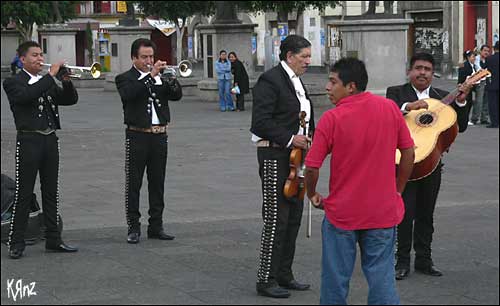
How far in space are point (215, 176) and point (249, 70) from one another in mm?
17266

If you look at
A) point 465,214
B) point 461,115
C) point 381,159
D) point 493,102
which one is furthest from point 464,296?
point 493,102

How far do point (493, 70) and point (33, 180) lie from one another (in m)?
13.6

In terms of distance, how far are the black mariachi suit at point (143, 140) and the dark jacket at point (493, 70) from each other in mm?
12308

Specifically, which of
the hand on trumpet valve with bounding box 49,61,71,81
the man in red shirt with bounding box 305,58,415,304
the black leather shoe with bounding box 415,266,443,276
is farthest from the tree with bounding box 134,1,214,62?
the man in red shirt with bounding box 305,58,415,304

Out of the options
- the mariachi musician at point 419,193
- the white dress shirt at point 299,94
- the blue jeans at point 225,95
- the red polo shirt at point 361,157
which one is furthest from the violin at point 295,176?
the blue jeans at point 225,95

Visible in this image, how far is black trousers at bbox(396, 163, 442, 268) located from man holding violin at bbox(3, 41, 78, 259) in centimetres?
290

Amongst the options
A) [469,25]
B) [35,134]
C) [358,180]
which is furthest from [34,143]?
[469,25]

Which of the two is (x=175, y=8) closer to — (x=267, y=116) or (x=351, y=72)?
(x=267, y=116)

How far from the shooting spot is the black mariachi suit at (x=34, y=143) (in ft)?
30.0

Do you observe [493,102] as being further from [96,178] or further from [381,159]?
[381,159]

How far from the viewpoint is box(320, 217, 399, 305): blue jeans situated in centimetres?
635

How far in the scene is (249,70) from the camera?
31.9 m

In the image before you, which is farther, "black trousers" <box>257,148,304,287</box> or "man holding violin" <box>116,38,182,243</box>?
"man holding violin" <box>116,38,182,243</box>

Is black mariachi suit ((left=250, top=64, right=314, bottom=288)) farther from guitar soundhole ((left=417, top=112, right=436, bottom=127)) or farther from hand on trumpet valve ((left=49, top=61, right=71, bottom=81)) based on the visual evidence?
hand on trumpet valve ((left=49, top=61, right=71, bottom=81))
